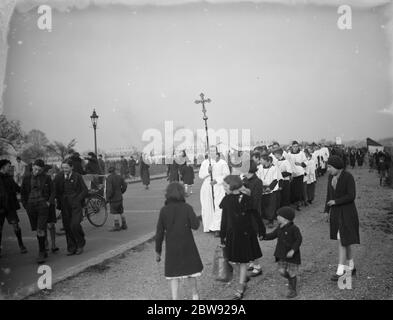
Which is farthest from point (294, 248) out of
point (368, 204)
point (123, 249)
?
point (368, 204)

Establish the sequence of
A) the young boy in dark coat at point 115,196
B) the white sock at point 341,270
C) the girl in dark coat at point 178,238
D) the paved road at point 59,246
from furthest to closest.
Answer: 1. the young boy in dark coat at point 115,196
2. the paved road at point 59,246
3. the white sock at point 341,270
4. the girl in dark coat at point 178,238

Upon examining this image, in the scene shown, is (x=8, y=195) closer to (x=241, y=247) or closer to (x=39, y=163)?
(x=39, y=163)

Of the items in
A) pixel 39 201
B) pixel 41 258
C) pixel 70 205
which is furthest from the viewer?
pixel 70 205

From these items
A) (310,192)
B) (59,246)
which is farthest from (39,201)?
(310,192)

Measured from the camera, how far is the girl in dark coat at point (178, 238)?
392cm

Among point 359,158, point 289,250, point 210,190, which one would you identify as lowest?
point 359,158

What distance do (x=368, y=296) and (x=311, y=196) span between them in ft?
25.8

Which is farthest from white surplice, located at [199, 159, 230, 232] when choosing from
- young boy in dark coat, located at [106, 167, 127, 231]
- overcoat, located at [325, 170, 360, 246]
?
overcoat, located at [325, 170, 360, 246]

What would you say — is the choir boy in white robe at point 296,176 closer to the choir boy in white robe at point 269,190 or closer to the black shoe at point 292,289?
the choir boy in white robe at point 269,190

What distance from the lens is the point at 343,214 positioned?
15.7ft

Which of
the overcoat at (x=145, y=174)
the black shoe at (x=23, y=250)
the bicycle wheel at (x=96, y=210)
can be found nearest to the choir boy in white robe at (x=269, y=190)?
the bicycle wheel at (x=96, y=210)

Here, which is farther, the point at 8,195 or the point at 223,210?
the point at 8,195

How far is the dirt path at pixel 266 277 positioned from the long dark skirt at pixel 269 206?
34.2 inches

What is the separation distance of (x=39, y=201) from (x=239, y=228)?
12.0 feet
